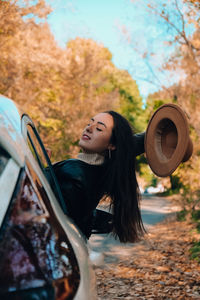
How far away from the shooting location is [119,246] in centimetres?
810

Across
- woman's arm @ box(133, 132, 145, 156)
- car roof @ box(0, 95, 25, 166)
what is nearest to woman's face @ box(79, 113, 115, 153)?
woman's arm @ box(133, 132, 145, 156)

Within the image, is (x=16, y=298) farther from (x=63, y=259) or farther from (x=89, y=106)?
(x=89, y=106)

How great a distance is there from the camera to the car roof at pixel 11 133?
1067 mm

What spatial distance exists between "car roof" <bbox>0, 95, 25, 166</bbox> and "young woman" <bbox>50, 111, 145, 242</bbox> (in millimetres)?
796

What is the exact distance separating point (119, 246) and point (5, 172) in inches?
292

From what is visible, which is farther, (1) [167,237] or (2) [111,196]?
(1) [167,237]

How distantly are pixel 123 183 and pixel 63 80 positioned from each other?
1793 centimetres

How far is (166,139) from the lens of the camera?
248cm

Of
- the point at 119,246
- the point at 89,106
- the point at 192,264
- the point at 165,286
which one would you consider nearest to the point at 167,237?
the point at 119,246

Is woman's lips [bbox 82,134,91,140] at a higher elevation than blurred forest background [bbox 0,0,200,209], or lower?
lower

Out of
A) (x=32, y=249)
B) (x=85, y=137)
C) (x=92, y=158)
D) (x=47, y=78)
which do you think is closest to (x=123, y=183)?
(x=92, y=158)

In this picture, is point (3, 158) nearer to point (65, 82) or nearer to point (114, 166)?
point (114, 166)

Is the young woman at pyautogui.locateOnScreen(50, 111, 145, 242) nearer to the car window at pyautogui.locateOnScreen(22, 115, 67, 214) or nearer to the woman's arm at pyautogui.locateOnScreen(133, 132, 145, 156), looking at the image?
the woman's arm at pyautogui.locateOnScreen(133, 132, 145, 156)

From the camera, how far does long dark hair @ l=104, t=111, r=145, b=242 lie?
2381mm
